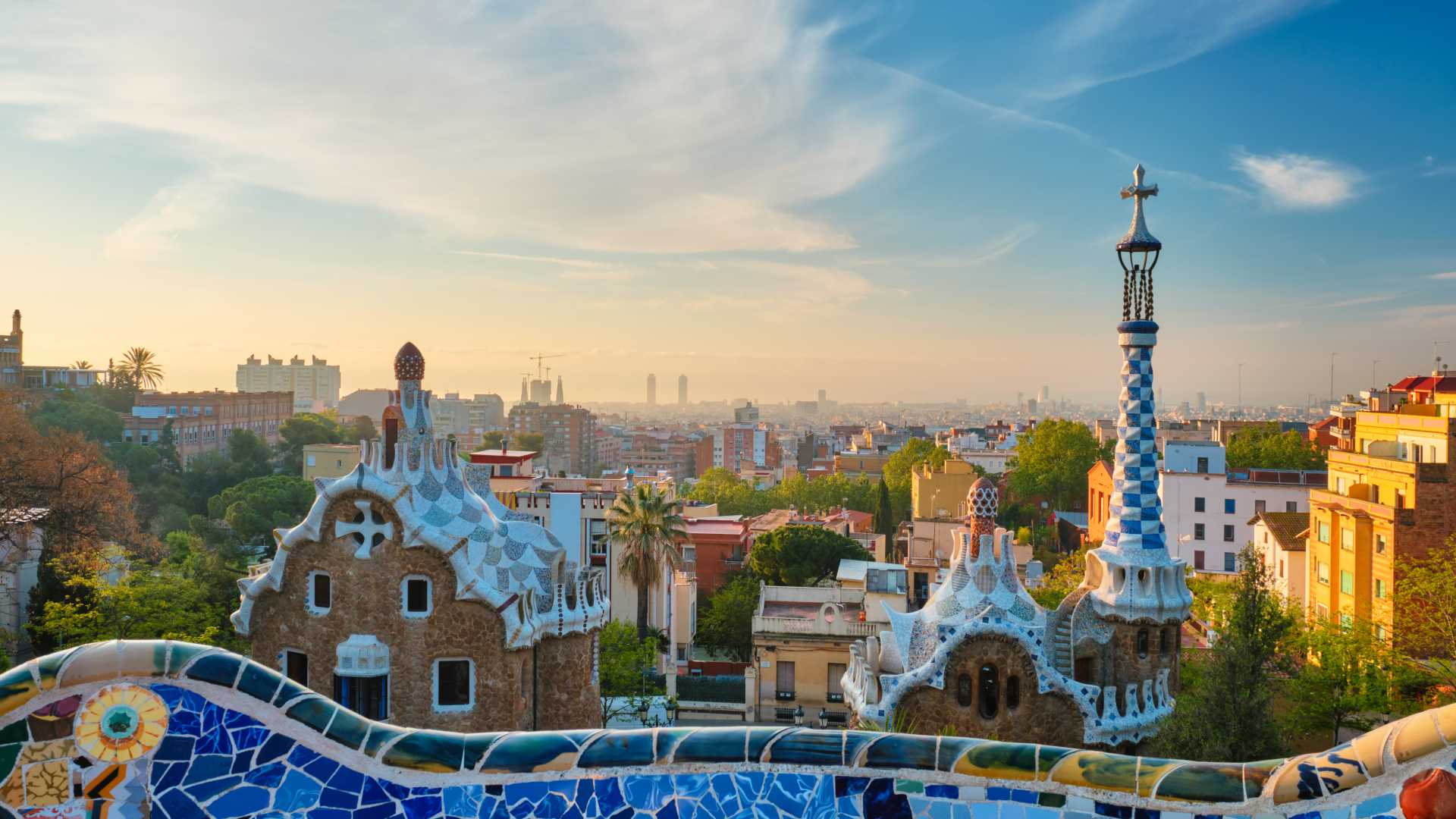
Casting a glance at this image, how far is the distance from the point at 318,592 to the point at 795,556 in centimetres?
2284

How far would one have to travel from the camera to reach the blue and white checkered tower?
49.1 ft

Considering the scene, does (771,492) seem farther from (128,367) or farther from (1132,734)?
(1132,734)

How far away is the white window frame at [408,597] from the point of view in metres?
15.2

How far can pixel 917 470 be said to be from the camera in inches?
2456

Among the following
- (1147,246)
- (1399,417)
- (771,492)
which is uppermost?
(1147,246)

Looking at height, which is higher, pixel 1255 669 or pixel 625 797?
pixel 625 797

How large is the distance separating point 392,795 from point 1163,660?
528 inches

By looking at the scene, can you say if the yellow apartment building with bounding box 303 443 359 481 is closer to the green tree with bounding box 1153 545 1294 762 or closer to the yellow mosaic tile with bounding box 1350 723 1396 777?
the green tree with bounding box 1153 545 1294 762

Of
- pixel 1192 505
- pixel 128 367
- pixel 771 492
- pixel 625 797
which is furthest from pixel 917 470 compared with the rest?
pixel 625 797

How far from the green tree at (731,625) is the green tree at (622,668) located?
7124 mm

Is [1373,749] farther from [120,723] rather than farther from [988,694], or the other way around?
[988,694]

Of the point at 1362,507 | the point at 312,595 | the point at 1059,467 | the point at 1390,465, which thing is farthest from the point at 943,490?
the point at 312,595

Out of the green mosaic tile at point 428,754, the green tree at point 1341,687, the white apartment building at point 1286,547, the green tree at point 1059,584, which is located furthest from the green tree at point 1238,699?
the white apartment building at point 1286,547

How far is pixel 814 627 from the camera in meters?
25.6
